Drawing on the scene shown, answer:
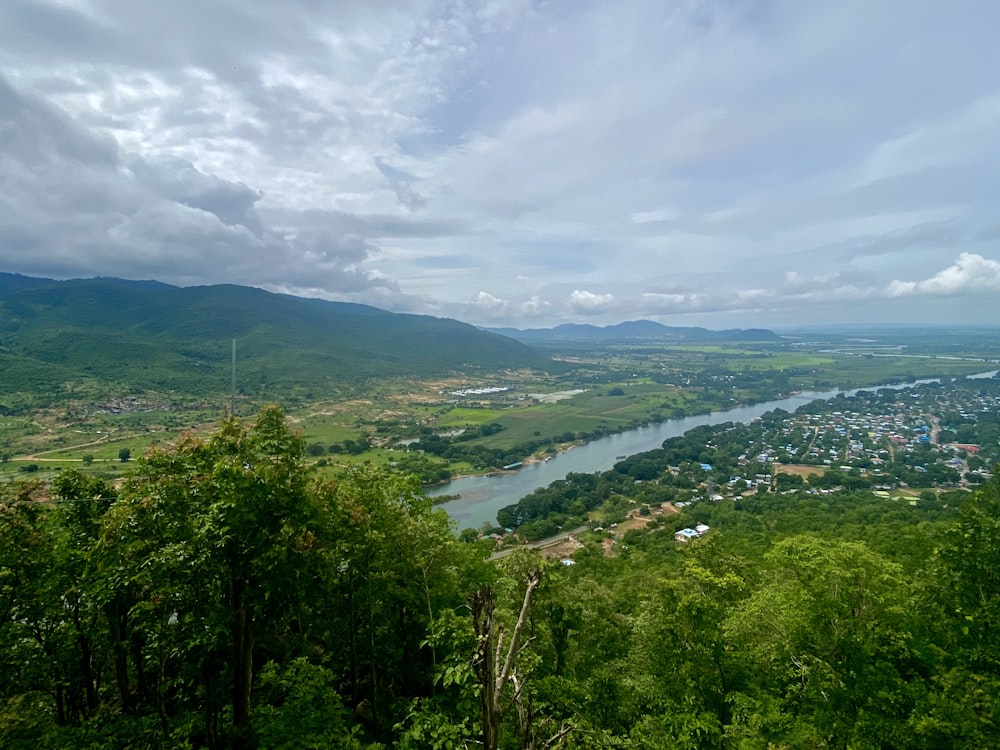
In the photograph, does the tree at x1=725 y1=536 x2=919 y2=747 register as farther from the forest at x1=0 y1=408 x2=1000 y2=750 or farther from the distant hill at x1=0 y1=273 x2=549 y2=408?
the distant hill at x1=0 y1=273 x2=549 y2=408

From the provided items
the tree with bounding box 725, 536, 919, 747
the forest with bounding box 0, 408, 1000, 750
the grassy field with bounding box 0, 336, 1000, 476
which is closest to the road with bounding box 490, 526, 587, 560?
the grassy field with bounding box 0, 336, 1000, 476

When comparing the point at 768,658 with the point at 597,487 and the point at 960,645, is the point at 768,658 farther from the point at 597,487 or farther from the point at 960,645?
the point at 597,487

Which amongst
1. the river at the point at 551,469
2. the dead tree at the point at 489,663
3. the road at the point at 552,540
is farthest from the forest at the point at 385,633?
the road at the point at 552,540

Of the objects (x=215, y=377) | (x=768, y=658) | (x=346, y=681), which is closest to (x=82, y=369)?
(x=215, y=377)

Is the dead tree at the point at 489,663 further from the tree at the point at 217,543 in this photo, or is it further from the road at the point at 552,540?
the road at the point at 552,540

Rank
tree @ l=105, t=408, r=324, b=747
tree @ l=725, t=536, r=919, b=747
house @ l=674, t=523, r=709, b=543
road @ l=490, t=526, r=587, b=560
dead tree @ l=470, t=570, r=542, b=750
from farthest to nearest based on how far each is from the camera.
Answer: road @ l=490, t=526, r=587, b=560
house @ l=674, t=523, r=709, b=543
tree @ l=725, t=536, r=919, b=747
tree @ l=105, t=408, r=324, b=747
dead tree @ l=470, t=570, r=542, b=750

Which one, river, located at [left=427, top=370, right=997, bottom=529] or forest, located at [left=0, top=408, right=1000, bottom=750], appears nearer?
forest, located at [left=0, top=408, right=1000, bottom=750]

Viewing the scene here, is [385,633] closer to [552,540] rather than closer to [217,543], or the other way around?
[217,543]
